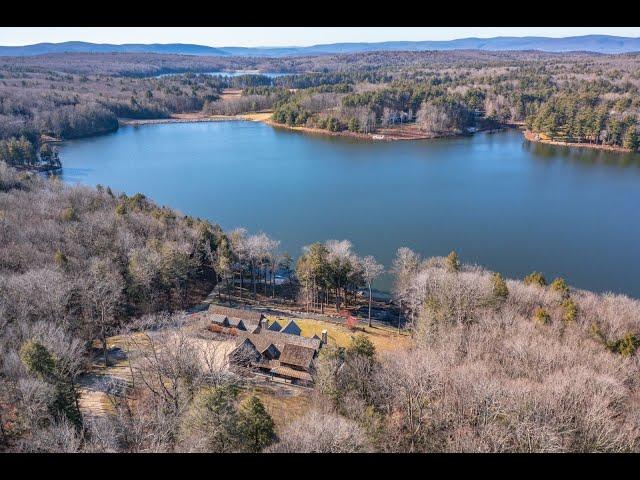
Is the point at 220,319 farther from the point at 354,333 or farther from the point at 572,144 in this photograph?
the point at 572,144

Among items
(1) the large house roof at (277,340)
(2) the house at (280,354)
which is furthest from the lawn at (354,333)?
(2) the house at (280,354)

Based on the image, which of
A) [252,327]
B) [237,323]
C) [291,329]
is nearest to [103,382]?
[237,323]

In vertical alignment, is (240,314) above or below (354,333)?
above

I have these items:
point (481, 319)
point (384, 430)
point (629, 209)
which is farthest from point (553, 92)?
point (384, 430)

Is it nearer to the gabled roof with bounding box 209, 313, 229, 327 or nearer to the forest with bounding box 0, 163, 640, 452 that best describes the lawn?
the forest with bounding box 0, 163, 640, 452

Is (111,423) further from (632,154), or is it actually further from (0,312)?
(632,154)

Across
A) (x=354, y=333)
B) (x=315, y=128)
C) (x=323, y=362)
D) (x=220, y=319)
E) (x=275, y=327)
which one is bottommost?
(x=354, y=333)

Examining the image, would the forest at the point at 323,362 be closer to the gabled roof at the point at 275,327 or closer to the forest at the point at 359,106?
the gabled roof at the point at 275,327
